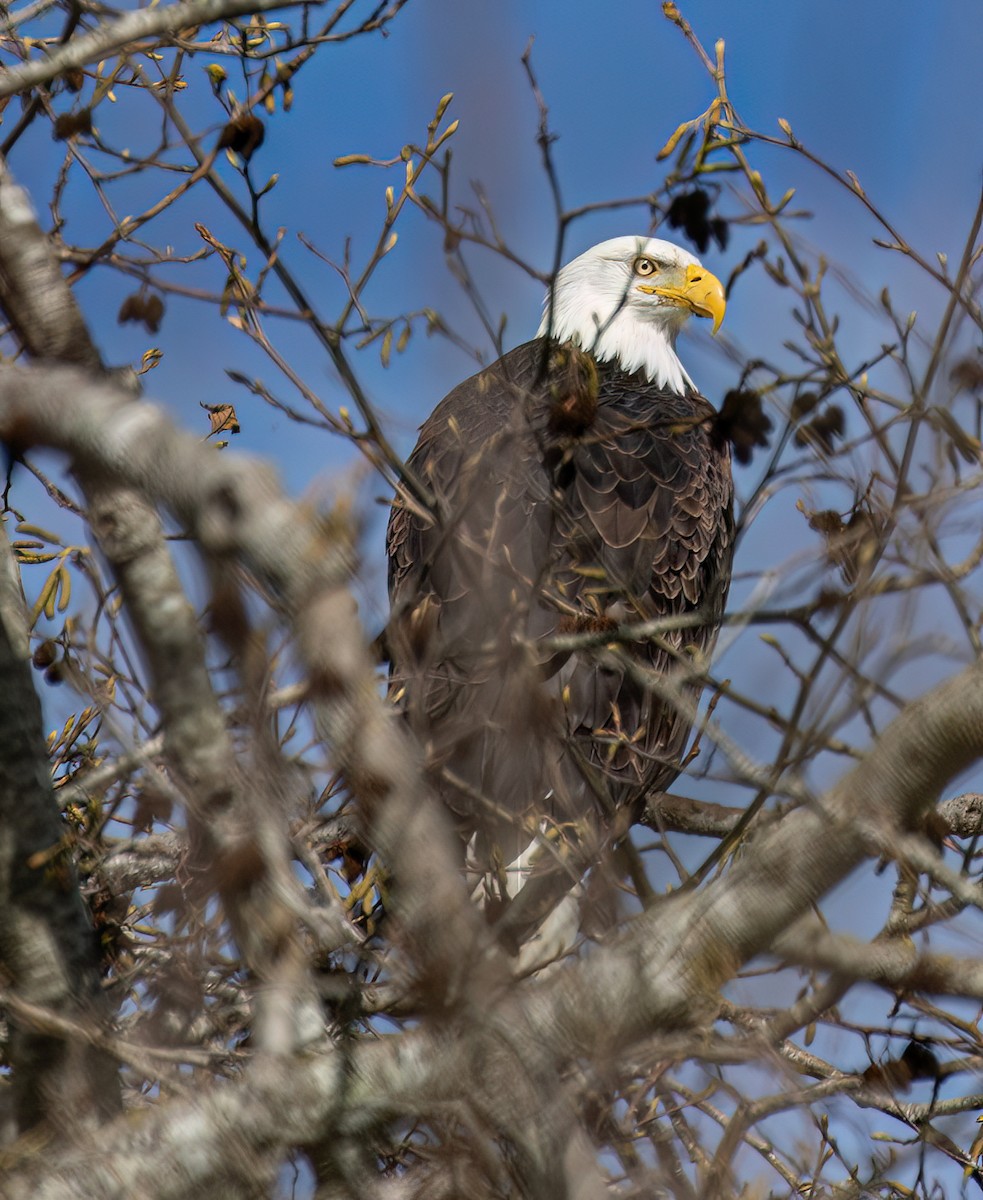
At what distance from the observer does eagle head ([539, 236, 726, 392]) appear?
6.27 m

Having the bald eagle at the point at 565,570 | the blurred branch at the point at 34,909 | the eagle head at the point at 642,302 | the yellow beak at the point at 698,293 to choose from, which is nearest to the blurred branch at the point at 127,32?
the bald eagle at the point at 565,570

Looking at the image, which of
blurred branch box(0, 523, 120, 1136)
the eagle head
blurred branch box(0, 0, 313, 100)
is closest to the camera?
blurred branch box(0, 0, 313, 100)

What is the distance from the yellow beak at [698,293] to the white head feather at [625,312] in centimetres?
5

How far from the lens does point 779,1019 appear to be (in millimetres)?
2500

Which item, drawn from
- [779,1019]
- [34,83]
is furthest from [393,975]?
[34,83]

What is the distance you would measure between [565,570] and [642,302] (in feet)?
11.1

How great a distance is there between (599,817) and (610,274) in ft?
12.1

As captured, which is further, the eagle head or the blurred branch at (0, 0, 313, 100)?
the eagle head

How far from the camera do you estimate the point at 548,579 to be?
3213mm

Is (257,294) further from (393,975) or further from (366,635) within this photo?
(393,975)

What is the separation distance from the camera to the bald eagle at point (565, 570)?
9.18 feet

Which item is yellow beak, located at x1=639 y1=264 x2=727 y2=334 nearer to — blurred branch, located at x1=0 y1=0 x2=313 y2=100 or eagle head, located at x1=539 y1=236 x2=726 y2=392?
eagle head, located at x1=539 y1=236 x2=726 y2=392

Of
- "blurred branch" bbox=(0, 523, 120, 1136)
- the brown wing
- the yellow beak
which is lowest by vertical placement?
"blurred branch" bbox=(0, 523, 120, 1136)

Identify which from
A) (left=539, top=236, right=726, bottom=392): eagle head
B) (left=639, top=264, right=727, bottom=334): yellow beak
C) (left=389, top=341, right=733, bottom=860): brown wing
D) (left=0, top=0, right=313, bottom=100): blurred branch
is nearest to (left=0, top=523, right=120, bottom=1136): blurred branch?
(left=389, top=341, right=733, bottom=860): brown wing
